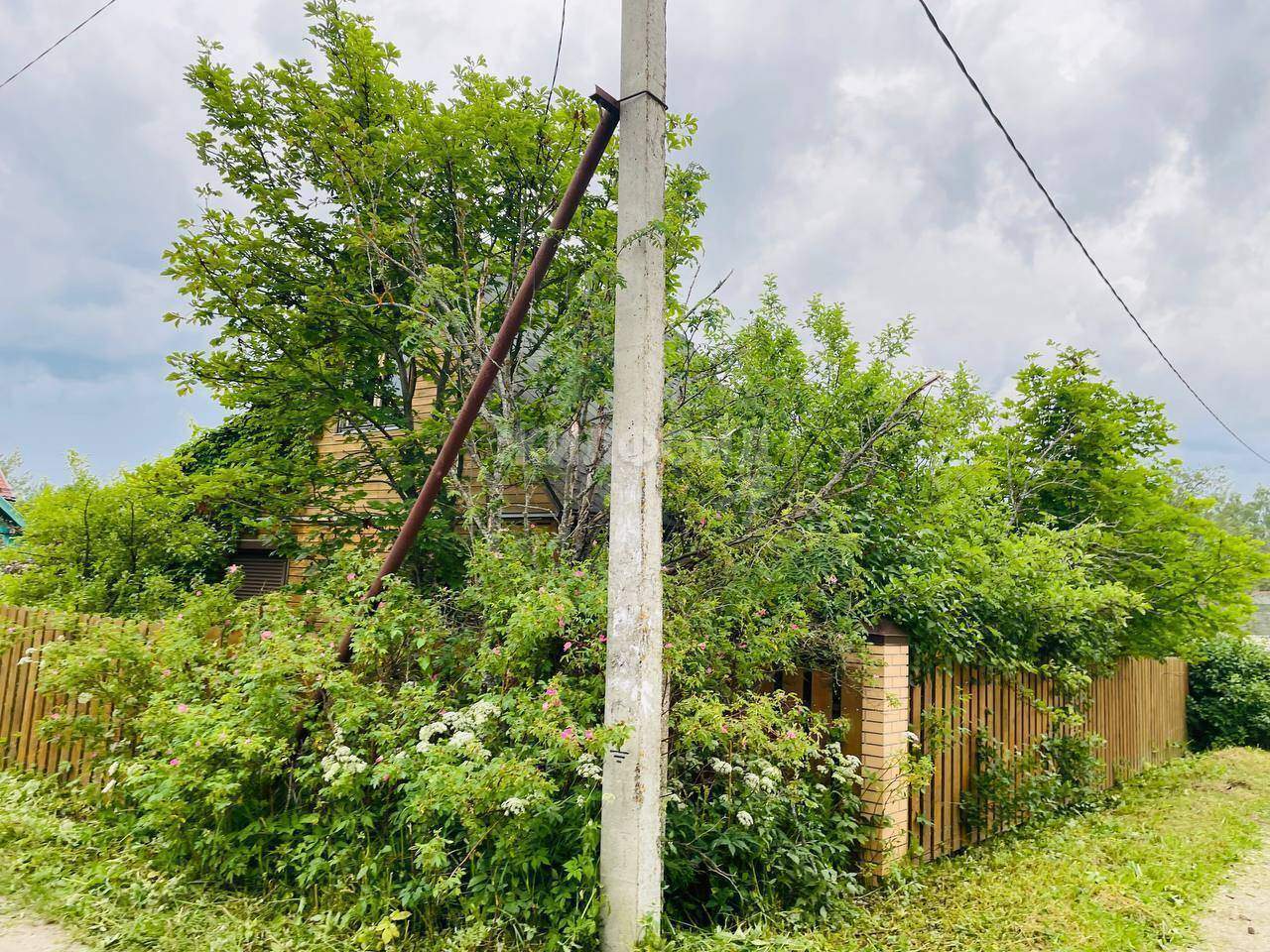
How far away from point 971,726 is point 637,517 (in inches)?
159

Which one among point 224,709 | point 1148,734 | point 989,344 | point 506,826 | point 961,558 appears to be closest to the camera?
point 506,826

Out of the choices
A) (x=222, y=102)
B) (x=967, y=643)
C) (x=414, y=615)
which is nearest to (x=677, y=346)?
(x=414, y=615)

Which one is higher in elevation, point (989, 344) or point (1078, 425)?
point (989, 344)

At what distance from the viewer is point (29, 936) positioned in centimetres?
380

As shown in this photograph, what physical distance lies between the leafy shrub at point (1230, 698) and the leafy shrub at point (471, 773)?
1166cm

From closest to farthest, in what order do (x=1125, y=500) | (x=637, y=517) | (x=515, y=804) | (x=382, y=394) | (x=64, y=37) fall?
(x=515, y=804) < (x=637, y=517) < (x=64, y=37) < (x=382, y=394) < (x=1125, y=500)

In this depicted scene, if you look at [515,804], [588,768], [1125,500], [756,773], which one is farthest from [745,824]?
[1125,500]

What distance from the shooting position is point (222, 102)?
801cm

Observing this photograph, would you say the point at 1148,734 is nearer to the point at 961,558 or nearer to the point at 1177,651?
the point at 1177,651

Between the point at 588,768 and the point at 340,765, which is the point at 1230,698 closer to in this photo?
the point at 588,768

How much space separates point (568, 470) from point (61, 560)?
682cm

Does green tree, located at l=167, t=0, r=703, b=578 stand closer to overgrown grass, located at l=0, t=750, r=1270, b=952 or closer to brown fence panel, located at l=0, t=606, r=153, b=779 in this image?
brown fence panel, located at l=0, t=606, r=153, b=779

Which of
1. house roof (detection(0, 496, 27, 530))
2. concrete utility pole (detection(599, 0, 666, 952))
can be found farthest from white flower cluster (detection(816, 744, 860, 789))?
house roof (detection(0, 496, 27, 530))

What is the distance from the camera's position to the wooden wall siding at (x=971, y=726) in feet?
17.7
